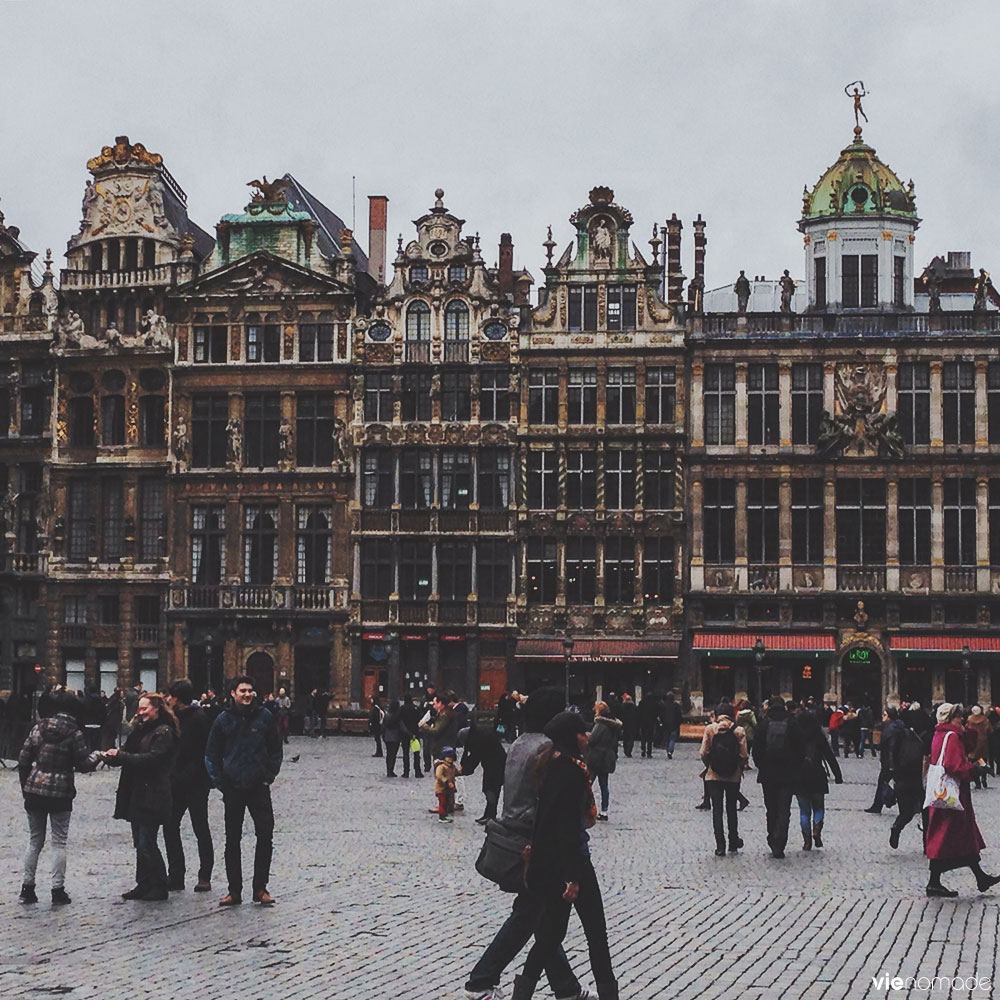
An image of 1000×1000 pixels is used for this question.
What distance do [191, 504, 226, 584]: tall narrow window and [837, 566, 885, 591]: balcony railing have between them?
21.4 m

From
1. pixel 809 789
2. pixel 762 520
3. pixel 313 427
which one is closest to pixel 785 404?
pixel 762 520

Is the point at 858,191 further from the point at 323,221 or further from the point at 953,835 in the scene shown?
the point at 953,835

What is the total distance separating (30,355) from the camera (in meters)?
68.1

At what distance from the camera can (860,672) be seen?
62656 millimetres

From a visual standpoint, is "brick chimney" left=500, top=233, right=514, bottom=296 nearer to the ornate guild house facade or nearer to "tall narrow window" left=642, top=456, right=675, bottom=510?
the ornate guild house facade

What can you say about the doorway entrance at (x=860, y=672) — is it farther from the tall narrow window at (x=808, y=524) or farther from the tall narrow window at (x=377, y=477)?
the tall narrow window at (x=377, y=477)

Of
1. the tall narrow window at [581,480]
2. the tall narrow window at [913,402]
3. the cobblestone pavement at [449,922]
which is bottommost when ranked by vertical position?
the cobblestone pavement at [449,922]

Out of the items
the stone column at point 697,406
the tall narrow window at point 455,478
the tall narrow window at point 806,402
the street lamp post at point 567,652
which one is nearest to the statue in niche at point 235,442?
the tall narrow window at point 455,478

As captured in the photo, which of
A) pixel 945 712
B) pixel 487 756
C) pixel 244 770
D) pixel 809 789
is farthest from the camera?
pixel 487 756

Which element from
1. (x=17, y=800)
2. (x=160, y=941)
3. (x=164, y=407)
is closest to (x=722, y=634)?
(x=164, y=407)

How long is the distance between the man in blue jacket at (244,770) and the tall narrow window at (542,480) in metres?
47.5

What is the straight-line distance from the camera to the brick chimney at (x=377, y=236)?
2864 inches

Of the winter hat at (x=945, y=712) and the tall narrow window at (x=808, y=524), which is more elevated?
the tall narrow window at (x=808, y=524)

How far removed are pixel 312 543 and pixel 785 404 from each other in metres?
17.0
